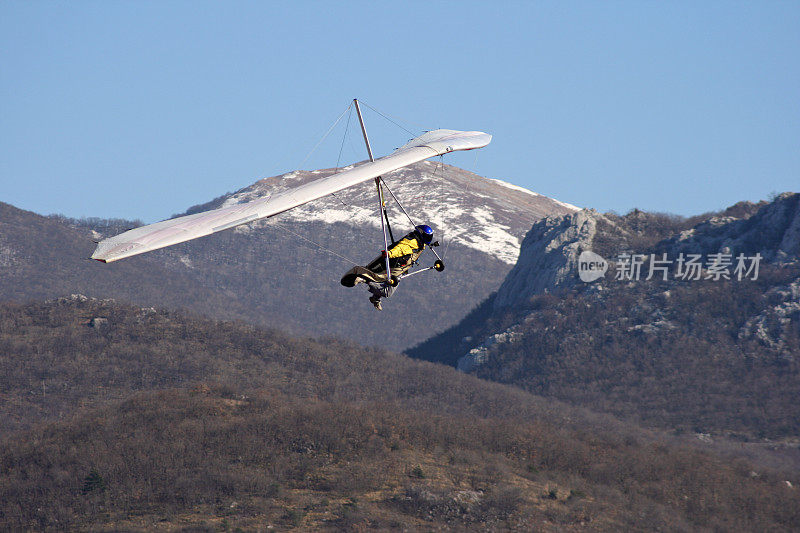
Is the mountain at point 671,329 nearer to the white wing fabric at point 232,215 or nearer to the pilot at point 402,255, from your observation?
the pilot at point 402,255

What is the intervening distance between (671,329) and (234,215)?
136146 mm

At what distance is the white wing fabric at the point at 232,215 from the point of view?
1505 inches

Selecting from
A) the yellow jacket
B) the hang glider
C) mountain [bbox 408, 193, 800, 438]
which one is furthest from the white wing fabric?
mountain [bbox 408, 193, 800, 438]

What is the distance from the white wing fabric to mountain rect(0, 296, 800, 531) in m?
31.9

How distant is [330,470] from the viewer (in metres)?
80.0

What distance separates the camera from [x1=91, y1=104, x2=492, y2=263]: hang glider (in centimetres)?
3820

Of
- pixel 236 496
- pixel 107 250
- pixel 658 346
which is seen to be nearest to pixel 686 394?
pixel 658 346

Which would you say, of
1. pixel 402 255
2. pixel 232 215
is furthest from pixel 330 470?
pixel 232 215

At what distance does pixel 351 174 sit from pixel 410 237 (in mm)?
4496

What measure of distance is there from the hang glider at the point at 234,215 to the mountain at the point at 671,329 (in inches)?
3407

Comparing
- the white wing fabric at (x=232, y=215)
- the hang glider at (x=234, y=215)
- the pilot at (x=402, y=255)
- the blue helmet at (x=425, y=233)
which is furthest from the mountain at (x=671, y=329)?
the white wing fabric at (x=232, y=215)

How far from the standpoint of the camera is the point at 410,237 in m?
46.1

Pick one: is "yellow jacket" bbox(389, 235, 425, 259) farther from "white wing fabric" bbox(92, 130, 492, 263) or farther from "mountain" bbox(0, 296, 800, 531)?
"mountain" bbox(0, 296, 800, 531)

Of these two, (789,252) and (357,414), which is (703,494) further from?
(789,252)
